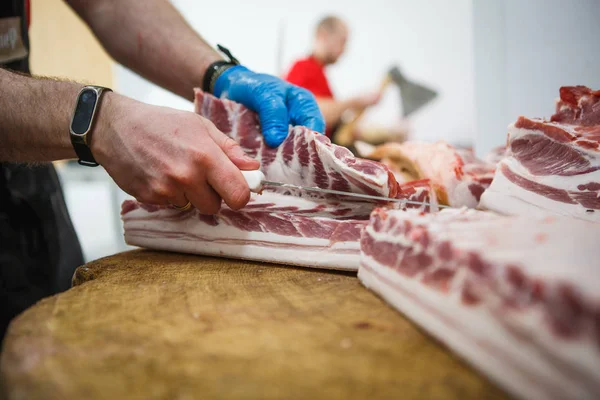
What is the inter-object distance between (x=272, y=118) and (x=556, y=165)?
1205mm

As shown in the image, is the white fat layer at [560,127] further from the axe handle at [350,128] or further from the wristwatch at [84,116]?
the axe handle at [350,128]

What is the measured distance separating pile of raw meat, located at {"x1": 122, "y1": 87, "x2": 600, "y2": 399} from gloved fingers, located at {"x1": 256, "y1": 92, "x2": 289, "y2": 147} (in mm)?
47

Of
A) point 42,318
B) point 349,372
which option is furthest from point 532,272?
point 42,318

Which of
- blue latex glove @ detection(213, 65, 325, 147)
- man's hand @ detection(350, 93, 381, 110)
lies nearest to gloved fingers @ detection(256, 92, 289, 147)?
blue latex glove @ detection(213, 65, 325, 147)

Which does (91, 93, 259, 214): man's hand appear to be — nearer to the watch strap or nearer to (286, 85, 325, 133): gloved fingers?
the watch strap

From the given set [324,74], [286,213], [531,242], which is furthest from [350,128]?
[531,242]

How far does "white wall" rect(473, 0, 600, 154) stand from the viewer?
233 cm

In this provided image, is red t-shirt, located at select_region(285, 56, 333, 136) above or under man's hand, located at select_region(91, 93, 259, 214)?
above

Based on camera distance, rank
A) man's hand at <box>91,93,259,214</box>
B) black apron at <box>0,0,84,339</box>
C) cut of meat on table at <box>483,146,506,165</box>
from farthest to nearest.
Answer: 1. cut of meat on table at <box>483,146,506,165</box>
2. black apron at <box>0,0,84,339</box>
3. man's hand at <box>91,93,259,214</box>

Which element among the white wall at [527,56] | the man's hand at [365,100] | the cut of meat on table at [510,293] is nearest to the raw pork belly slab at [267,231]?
the cut of meat on table at [510,293]

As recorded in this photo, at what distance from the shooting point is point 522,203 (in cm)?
159

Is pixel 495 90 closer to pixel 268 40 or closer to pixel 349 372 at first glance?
pixel 349 372

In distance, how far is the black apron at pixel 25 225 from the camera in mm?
2164

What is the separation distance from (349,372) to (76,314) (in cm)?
75
